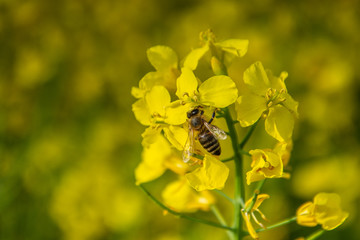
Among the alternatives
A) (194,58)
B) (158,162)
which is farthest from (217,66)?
(158,162)

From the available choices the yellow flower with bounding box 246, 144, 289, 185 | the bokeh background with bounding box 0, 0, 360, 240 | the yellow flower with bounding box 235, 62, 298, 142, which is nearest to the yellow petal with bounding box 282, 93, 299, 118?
the yellow flower with bounding box 235, 62, 298, 142

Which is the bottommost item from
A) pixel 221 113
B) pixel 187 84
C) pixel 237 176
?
pixel 237 176

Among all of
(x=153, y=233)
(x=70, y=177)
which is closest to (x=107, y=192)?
(x=70, y=177)

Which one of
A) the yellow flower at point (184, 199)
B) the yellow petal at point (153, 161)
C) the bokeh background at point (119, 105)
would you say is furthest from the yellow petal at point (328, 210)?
the bokeh background at point (119, 105)

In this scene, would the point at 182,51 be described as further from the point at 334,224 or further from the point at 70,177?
the point at 334,224

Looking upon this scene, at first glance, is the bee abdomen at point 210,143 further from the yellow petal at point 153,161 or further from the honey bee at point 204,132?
the yellow petal at point 153,161

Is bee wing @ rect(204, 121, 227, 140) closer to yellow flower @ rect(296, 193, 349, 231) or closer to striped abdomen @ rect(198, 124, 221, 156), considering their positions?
striped abdomen @ rect(198, 124, 221, 156)

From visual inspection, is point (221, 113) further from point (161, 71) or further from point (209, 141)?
point (161, 71)
